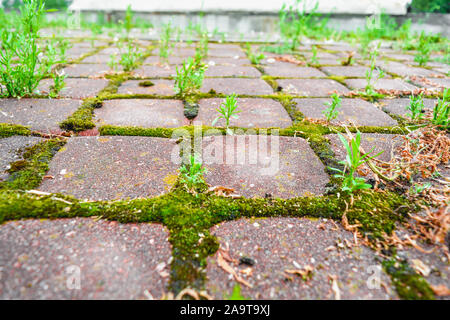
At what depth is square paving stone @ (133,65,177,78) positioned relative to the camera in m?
2.79

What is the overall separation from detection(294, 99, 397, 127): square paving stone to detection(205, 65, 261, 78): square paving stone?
910mm

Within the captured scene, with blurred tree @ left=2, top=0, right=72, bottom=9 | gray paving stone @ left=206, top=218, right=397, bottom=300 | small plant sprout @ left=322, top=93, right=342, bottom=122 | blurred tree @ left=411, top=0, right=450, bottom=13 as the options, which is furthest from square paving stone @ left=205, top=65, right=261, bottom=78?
blurred tree @ left=2, top=0, right=72, bottom=9

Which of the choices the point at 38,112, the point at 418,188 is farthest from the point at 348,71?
the point at 38,112

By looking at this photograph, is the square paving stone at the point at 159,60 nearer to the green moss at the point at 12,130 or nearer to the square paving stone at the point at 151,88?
the square paving stone at the point at 151,88

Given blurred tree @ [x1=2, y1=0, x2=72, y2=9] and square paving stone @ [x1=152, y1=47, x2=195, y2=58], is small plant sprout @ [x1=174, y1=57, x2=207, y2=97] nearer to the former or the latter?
square paving stone @ [x1=152, y1=47, x2=195, y2=58]

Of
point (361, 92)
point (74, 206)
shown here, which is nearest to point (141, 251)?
point (74, 206)

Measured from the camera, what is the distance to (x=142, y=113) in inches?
73.6

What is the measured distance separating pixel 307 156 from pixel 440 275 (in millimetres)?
740

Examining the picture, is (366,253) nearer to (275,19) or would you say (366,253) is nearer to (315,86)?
(315,86)

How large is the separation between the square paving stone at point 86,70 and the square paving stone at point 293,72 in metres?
1.72

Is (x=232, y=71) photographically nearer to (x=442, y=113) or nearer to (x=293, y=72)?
(x=293, y=72)

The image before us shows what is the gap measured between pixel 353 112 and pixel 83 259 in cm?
189

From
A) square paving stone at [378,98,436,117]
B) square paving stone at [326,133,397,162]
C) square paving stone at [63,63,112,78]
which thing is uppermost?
square paving stone at [63,63,112,78]

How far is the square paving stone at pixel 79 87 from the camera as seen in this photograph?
2147 mm
